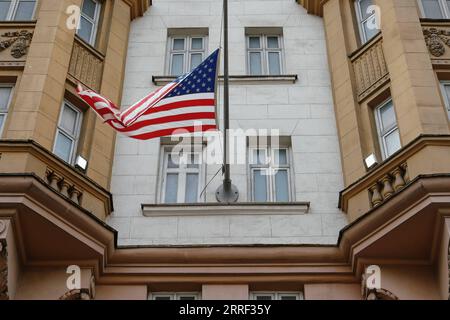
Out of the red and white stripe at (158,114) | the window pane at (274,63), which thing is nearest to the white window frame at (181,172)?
the red and white stripe at (158,114)

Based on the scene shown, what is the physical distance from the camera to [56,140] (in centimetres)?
1532

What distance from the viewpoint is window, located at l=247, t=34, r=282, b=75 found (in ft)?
61.3

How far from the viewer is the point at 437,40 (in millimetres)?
16359

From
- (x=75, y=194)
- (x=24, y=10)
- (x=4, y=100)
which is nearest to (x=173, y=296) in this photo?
(x=75, y=194)

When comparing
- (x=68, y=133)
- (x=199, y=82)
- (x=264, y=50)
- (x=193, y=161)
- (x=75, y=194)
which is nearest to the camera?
(x=75, y=194)

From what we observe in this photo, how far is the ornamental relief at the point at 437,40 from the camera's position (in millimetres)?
16078

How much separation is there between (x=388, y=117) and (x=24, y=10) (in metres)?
9.04

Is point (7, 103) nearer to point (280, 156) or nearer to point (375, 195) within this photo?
point (280, 156)

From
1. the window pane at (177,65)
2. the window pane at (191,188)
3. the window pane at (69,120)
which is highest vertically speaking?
the window pane at (177,65)

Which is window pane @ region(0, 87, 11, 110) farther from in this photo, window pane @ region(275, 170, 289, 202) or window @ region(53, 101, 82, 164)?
window pane @ region(275, 170, 289, 202)

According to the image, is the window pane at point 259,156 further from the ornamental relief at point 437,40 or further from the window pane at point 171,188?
the ornamental relief at point 437,40

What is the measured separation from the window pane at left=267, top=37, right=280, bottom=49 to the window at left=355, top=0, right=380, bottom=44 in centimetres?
228

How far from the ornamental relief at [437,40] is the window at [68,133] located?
26.3ft
